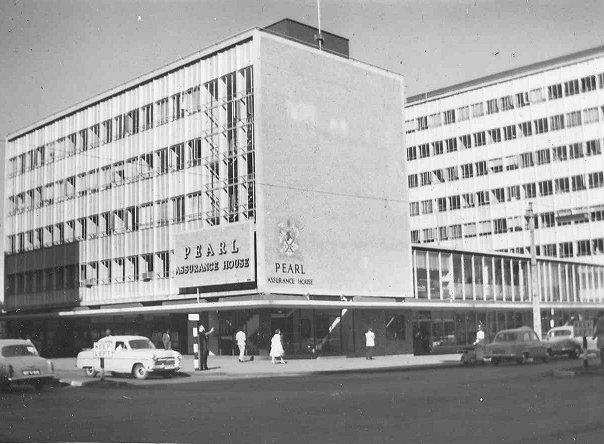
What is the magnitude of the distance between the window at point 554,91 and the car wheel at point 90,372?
19631 millimetres

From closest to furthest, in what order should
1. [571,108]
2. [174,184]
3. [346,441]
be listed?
1. [346,441]
2. [571,108]
3. [174,184]

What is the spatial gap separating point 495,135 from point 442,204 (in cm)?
2120

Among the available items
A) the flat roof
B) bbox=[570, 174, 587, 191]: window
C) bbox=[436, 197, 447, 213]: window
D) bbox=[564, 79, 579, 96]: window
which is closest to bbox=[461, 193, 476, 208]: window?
the flat roof

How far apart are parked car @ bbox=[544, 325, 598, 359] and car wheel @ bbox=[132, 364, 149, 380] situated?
51.7 feet

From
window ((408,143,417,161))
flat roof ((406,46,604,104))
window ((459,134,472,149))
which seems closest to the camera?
flat roof ((406,46,604,104))

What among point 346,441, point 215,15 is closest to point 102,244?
point 215,15

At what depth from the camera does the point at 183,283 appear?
49125 millimetres

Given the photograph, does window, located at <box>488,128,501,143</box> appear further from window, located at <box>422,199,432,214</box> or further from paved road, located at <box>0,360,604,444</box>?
window, located at <box>422,199,432,214</box>

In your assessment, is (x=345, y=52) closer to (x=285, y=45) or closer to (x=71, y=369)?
(x=285, y=45)

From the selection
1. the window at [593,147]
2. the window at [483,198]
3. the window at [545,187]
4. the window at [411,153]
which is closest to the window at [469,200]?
the window at [483,198]

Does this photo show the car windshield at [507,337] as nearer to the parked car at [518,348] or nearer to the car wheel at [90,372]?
the parked car at [518,348]

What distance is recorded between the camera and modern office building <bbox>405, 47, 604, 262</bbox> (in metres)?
27.2

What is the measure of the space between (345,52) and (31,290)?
1234 inches

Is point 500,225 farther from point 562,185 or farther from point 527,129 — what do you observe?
point 562,185
